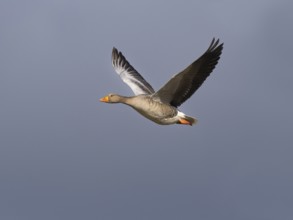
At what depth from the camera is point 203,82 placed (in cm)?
1609

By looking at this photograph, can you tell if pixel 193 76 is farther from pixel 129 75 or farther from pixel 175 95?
pixel 129 75

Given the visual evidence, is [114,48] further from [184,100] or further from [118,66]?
[184,100]

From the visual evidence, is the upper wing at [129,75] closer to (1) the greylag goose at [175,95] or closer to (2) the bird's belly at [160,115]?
(1) the greylag goose at [175,95]

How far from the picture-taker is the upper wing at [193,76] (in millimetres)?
15734

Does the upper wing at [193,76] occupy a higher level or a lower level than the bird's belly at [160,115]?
higher

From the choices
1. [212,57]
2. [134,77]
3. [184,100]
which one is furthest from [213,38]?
[134,77]

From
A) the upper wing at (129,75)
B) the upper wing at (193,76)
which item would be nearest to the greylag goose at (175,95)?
the upper wing at (193,76)

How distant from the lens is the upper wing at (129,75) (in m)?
19.2

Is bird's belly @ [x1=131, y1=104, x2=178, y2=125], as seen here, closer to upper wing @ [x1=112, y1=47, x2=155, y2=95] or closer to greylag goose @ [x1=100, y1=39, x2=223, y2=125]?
greylag goose @ [x1=100, y1=39, x2=223, y2=125]

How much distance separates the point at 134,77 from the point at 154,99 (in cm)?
381

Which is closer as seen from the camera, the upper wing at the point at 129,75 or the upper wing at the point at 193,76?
the upper wing at the point at 193,76

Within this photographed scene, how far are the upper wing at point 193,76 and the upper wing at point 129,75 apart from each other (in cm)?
270

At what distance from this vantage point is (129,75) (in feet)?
66.0

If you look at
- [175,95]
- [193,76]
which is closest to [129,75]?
[175,95]
